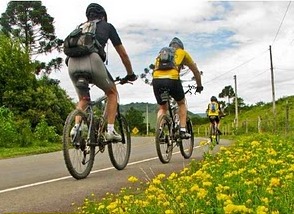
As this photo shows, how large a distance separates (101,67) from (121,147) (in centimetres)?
163

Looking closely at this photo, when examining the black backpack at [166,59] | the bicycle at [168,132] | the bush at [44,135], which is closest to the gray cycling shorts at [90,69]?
the black backpack at [166,59]

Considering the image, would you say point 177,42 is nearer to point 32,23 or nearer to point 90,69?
point 90,69

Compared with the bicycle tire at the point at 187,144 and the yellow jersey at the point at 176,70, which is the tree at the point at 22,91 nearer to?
the bicycle tire at the point at 187,144

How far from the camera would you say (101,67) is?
5.96 meters

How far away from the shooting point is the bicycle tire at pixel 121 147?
6.93 m

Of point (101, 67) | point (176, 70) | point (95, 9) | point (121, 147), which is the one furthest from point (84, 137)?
point (176, 70)

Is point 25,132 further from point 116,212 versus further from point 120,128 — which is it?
point 116,212

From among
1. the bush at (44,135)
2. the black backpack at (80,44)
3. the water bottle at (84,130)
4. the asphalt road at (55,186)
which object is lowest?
the asphalt road at (55,186)

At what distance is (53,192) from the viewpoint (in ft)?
17.0

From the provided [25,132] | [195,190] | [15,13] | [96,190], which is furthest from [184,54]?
[15,13]

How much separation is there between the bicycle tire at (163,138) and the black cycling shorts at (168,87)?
29 cm

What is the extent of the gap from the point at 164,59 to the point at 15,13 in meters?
39.5

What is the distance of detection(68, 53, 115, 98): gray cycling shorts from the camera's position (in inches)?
232

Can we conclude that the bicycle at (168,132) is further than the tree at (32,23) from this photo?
No
